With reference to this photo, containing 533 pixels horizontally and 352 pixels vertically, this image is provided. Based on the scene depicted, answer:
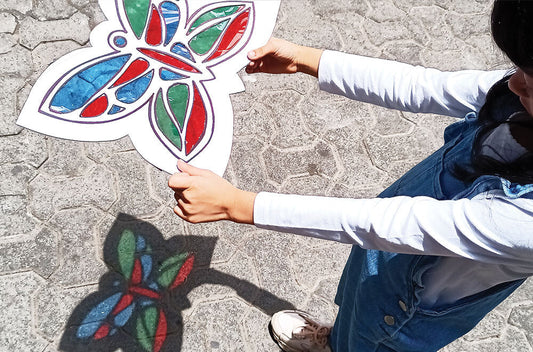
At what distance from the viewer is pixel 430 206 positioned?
97cm

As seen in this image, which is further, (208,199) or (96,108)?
(96,108)

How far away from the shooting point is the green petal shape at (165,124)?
60.6 inches

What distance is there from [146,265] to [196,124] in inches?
31.3

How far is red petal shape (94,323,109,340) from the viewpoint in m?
1.95

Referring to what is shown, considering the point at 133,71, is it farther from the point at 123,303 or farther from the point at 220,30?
the point at 123,303

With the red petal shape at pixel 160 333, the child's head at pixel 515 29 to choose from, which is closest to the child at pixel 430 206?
the child's head at pixel 515 29

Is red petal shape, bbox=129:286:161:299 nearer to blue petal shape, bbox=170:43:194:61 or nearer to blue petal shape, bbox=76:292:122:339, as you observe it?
blue petal shape, bbox=76:292:122:339

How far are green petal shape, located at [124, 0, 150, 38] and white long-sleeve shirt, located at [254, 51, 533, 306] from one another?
0.68 m

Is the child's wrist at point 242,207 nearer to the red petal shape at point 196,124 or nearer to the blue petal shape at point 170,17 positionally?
the red petal shape at point 196,124

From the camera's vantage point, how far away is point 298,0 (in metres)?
2.95

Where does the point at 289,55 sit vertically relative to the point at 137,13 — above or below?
below

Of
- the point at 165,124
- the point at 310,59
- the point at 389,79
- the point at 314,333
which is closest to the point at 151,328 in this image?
the point at 314,333

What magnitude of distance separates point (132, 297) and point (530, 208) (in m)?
1.56

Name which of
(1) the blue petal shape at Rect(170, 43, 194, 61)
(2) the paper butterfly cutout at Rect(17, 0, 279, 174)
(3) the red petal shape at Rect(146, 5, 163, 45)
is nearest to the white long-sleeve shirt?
(2) the paper butterfly cutout at Rect(17, 0, 279, 174)
